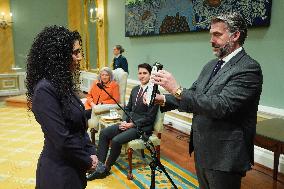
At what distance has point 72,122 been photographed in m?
1.50

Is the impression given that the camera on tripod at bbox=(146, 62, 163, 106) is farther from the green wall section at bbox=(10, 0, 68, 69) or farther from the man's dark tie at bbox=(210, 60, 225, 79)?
the green wall section at bbox=(10, 0, 68, 69)

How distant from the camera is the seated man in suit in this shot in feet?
10.5

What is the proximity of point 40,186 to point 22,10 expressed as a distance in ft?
28.0

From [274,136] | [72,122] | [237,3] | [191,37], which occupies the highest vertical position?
[237,3]

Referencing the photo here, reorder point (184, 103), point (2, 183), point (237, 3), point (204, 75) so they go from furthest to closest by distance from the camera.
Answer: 1. point (237, 3)
2. point (2, 183)
3. point (204, 75)
4. point (184, 103)

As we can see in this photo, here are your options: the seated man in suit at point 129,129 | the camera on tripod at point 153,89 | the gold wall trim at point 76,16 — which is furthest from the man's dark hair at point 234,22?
the gold wall trim at point 76,16

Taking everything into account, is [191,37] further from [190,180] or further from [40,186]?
[40,186]

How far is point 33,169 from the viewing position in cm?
342

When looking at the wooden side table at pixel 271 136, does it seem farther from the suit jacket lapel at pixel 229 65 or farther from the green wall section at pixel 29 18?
the green wall section at pixel 29 18

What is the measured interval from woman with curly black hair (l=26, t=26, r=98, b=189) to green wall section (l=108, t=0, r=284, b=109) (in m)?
2.69

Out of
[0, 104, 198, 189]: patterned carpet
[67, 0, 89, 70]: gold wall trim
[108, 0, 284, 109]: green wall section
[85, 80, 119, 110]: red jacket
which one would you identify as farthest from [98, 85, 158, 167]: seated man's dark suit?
[67, 0, 89, 70]: gold wall trim

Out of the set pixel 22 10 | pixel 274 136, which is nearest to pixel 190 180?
pixel 274 136

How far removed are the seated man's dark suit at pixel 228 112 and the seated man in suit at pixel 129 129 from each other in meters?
1.70

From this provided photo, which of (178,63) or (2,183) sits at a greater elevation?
(178,63)
